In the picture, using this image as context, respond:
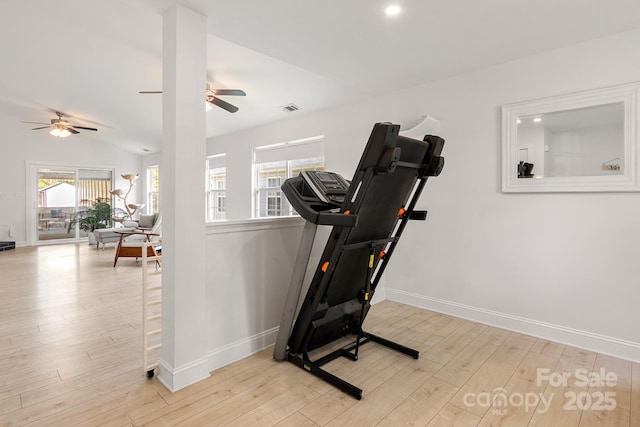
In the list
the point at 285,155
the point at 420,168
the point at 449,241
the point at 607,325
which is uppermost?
the point at 285,155

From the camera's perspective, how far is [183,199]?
2.11m

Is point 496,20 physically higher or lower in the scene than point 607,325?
higher

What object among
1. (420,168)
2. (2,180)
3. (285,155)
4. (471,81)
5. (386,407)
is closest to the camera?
(386,407)

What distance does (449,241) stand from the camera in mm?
3492

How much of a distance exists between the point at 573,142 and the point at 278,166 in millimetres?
4536

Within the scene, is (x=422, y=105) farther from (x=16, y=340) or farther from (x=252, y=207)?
(x=16, y=340)

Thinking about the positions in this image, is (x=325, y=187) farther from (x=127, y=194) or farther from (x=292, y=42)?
(x=127, y=194)

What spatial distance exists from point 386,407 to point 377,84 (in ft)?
10.4

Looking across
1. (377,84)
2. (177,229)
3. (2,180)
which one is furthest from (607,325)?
(2,180)

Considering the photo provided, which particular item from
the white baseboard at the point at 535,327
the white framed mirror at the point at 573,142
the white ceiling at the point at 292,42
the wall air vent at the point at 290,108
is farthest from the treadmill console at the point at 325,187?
the wall air vent at the point at 290,108

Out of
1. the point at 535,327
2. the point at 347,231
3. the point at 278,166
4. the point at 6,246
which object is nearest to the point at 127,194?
the point at 6,246

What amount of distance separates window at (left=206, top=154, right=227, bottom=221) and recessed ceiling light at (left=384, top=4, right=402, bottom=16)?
5.61 m

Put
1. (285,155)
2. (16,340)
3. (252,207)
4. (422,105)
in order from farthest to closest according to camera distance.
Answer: (252,207) → (285,155) → (422,105) → (16,340)

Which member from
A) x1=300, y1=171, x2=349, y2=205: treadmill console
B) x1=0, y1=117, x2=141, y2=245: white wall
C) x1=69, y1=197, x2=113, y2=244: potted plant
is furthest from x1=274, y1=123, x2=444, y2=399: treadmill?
x1=0, y1=117, x2=141, y2=245: white wall
